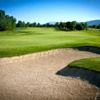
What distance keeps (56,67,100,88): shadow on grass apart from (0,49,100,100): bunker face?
50cm

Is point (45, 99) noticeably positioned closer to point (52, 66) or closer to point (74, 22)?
point (52, 66)

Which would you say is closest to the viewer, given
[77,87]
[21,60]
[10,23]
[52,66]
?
[77,87]

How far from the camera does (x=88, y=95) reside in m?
12.8

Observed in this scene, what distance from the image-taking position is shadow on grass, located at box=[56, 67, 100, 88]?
49.5ft

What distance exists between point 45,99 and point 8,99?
2021 millimetres

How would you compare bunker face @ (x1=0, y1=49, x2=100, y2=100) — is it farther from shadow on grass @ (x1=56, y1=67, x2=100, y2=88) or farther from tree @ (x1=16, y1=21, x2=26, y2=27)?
tree @ (x1=16, y1=21, x2=26, y2=27)

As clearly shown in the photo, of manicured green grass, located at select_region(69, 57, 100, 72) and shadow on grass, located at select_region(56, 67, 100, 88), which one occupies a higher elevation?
manicured green grass, located at select_region(69, 57, 100, 72)

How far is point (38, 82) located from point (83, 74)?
333cm

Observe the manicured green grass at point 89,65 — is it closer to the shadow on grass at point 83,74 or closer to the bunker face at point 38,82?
the shadow on grass at point 83,74

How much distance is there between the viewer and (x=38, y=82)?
15.2 meters

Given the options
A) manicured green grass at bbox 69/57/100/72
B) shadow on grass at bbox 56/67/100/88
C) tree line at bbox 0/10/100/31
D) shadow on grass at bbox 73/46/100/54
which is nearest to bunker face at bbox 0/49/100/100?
shadow on grass at bbox 56/67/100/88

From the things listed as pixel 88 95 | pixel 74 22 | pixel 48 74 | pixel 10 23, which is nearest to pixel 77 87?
pixel 88 95

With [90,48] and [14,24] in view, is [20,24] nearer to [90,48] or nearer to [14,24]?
[14,24]

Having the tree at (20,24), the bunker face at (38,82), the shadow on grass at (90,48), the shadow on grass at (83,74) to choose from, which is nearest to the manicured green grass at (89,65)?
the shadow on grass at (83,74)
